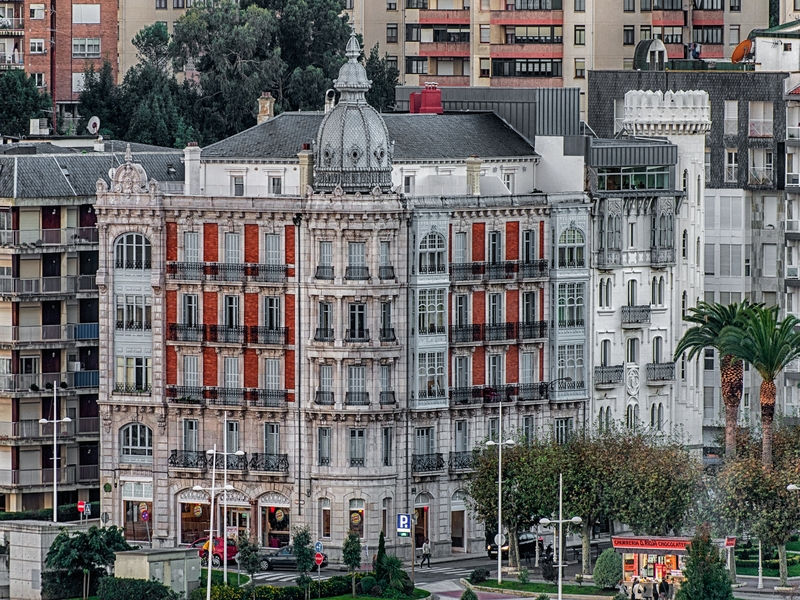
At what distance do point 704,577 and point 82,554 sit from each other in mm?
33211

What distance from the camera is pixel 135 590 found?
18125 cm

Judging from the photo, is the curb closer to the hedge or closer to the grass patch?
the grass patch

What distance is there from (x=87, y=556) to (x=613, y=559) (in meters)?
28.1

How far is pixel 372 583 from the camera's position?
18688cm

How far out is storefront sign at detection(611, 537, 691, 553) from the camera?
187125 mm

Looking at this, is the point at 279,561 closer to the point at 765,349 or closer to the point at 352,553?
the point at 352,553

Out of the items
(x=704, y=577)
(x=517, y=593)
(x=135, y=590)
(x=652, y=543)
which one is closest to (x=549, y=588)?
(x=517, y=593)

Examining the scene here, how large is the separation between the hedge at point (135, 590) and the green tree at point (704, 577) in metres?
26.3

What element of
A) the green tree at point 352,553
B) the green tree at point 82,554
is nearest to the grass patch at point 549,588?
the green tree at point 352,553

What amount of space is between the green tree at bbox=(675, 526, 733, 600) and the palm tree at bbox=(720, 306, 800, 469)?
1743cm

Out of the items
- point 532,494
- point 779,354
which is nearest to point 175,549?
point 532,494

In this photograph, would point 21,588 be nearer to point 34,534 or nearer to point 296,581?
point 34,534

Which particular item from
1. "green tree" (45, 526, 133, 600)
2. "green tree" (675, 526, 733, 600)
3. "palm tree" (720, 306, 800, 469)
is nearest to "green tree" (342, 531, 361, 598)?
"green tree" (45, 526, 133, 600)

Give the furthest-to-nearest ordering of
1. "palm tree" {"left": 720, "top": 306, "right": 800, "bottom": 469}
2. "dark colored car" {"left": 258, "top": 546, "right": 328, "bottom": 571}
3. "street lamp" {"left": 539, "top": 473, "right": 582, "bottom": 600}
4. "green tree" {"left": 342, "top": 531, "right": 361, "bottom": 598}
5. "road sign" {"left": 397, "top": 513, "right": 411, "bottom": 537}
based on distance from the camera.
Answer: "dark colored car" {"left": 258, "top": 546, "right": 328, "bottom": 571} < "road sign" {"left": 397, "top": 513, "right": 411, "bottom": 537} < "palm tree" {"left": 720, "top": 306, "right": 800, "bottom": 469} < "green tree" {"left": 342, "top": 531, "right": 361, "bottom": 598} < "street lamp" {"left": 539, "top": 473, "right": 582, "bottom": 600}
